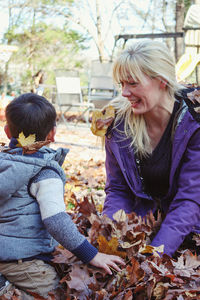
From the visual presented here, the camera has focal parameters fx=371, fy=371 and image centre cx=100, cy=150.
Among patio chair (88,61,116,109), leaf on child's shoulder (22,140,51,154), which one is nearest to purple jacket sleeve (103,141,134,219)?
leaf on child's shoulder (22,140,51,154)

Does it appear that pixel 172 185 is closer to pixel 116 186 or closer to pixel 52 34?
pixel 116 186

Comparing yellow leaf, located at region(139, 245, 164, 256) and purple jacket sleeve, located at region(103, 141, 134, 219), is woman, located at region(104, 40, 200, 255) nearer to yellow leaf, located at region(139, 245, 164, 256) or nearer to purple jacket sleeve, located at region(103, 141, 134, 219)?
purple jacket sleeve, located at region(103, 141, 134, 219)

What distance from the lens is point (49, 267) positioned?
1.79 m

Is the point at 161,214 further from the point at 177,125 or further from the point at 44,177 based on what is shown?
the point at 44,177

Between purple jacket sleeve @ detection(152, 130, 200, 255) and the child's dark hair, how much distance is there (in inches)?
34.5

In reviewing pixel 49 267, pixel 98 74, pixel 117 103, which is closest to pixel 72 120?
pixel 98 74

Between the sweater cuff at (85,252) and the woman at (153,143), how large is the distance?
2.01 feet

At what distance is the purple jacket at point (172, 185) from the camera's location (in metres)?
2.10

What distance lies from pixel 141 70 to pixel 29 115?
923mm

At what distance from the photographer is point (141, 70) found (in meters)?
2.33

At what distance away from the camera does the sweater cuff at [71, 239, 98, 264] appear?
5.36ft

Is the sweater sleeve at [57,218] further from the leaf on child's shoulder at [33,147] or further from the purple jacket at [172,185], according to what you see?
the purple jacket at [172,185]

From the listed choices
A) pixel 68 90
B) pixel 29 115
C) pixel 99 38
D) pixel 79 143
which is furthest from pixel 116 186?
pixel 99 38

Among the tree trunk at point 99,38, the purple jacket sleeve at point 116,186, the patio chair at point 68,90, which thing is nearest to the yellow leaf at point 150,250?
the purple jacket sleeve at point 116,186
